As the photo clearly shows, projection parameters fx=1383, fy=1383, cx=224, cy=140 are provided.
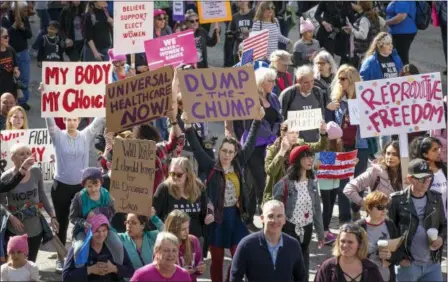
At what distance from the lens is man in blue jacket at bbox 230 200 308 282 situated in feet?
33.8

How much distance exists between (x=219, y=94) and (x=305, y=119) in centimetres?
142

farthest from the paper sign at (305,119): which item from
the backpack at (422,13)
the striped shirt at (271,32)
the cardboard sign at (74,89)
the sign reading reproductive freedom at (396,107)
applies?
the backpack at (422,13)

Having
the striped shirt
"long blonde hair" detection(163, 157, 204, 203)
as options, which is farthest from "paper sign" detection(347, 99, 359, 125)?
the striped shirt

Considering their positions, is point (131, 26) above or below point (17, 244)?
above

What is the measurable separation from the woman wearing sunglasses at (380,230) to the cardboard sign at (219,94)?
1.77 m

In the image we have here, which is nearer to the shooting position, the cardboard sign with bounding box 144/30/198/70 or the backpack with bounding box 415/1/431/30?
the cardboard sign with bounding box 144/30/198/70

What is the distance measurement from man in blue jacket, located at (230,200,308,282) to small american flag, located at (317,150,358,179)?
337cm

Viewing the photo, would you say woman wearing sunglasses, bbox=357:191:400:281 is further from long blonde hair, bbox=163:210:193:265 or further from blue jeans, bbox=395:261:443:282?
long blonde hair, bbox=163:210:193:265

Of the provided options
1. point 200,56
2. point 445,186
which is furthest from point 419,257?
point 200,56

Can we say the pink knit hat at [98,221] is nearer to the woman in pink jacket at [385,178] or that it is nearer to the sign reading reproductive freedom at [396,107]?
the woman in pink jacket at [385,178]

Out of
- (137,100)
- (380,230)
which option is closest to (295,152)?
(380,230)

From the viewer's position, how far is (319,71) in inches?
621

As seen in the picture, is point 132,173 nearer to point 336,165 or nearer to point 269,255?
point 269,255

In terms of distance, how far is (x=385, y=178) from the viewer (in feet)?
40.6
